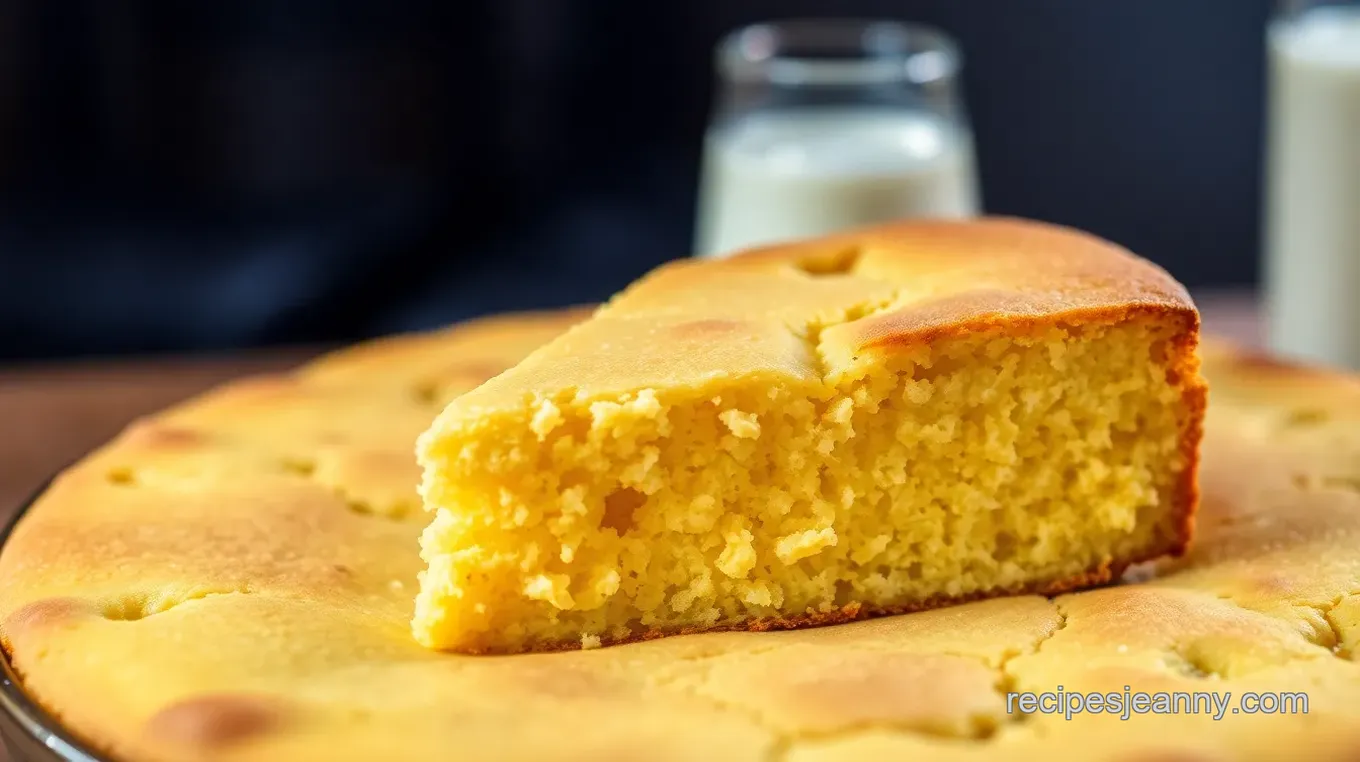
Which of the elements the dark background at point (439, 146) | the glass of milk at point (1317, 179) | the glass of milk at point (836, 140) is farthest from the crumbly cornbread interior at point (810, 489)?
the dark background at point (439, 146)

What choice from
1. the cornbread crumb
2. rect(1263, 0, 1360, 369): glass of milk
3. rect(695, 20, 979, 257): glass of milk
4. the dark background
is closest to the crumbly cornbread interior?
the cornbread crumb

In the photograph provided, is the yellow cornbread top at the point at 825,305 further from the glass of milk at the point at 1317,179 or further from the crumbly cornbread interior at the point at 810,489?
the glass of milk at the point at 1317,179

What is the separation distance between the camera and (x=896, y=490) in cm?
155

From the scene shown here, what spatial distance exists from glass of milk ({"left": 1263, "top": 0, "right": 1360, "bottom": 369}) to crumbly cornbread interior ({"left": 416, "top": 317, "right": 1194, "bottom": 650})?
1.37 meters

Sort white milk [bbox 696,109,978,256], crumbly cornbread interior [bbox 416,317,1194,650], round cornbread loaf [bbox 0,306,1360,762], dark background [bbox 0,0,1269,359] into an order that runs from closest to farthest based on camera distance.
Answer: round cornbread loaf [bbox 0,306,1360,762]
crumbly cornbread interior [bbox 416,317,1194,650]
white milk [bbox 696,109,978,256]
dark background [bbox 0,0,1269,359]

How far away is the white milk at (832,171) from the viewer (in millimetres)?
2768

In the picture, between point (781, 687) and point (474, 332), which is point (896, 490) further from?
point (474, 332)

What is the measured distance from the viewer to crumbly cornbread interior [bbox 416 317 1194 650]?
145 centimetres

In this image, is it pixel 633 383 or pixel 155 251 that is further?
pixel 155 251

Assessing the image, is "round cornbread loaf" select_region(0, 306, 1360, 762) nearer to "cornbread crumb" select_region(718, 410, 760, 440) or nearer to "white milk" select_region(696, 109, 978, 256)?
"cornbread crumb" select_region(718, 410, 760, 440)

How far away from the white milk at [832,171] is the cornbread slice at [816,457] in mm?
1047

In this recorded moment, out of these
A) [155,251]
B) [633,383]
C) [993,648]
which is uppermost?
[633,383]

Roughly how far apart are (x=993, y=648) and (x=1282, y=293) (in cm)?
184

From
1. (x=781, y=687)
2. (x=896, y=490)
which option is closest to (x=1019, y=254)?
(x=896, y=490)
